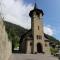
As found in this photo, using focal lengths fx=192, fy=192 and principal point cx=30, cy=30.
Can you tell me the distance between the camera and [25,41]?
51.9 metres

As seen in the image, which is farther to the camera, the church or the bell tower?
the bell tower

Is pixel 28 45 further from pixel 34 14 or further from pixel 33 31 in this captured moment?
pixel 34 14

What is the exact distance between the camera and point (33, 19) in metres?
52.8

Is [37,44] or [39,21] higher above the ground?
[39,21]

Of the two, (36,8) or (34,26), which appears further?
(36,8)

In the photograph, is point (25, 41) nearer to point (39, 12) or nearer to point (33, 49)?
point (33, 49)

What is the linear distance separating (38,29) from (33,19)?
319 cm

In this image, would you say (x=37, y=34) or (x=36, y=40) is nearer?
(x=36, y=40)

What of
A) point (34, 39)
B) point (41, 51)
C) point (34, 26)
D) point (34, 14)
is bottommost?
point (41, 51)

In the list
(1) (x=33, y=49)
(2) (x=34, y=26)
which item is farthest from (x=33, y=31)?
(1) (x=33, y=49)

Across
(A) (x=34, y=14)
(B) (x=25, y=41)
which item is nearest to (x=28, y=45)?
(B) (x=25, y=41)

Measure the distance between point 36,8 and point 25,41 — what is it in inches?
406

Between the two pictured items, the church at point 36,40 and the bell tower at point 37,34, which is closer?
the church at point 36,40

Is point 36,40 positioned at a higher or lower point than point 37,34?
lower
